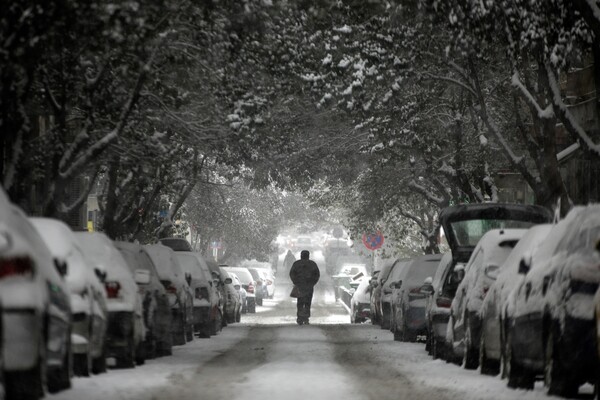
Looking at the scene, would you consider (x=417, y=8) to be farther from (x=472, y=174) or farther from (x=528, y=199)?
(x=528, y=199)

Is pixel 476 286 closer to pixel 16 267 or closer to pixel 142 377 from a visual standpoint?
pixel 142 377

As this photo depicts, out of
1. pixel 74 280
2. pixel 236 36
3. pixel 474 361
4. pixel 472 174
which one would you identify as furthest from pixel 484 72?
pixel 74 280

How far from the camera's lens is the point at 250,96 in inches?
996

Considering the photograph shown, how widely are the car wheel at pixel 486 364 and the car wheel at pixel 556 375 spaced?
327 centimetres

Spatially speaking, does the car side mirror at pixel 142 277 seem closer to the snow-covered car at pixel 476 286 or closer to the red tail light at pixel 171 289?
the snow-covered car at pixel 476 286

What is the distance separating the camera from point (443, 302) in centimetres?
1998

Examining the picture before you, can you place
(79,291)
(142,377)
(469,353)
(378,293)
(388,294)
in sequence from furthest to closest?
(378,293)
(388,294)
(469,353)
(142,377)
(79,291)

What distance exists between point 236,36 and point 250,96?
3159 millimetres

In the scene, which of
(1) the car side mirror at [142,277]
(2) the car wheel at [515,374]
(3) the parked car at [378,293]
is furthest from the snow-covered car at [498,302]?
(3) the parked car at [378,293]

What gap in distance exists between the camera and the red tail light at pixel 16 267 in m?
9.40

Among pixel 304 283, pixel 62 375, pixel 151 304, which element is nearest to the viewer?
pixel 62 375

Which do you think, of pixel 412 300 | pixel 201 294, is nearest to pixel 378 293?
pixel 201 294

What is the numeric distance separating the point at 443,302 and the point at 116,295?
5476 mm

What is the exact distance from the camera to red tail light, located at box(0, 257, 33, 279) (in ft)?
30.8
